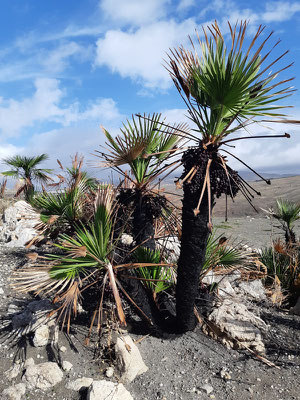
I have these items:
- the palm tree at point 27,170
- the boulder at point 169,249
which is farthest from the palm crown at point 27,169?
the boulder at point 169,249

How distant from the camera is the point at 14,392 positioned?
11.3 ft

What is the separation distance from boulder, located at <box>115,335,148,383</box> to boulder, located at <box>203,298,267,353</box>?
1.13 meters

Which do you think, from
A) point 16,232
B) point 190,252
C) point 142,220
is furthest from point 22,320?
point 16,232

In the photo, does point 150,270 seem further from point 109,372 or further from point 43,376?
point 43,376

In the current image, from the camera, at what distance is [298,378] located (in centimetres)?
383

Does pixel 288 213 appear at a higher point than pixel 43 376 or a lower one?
higher

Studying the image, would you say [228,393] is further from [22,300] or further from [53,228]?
[22,300]

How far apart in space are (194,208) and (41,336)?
8.30ft

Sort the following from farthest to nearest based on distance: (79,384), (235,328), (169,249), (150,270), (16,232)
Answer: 1. (16,232)
2. (169,249)
3. (235,328)
4. (150,270)
5. (79,384)

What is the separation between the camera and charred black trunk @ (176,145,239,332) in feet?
10.8

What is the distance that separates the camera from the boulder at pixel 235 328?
169 inches

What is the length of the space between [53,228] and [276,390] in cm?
343

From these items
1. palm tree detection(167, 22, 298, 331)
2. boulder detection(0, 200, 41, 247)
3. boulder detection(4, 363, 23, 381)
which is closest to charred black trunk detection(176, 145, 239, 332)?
palm tree detection(167, 22, 298, 331)

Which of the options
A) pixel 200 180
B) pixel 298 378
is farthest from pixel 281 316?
pixel 200 180
